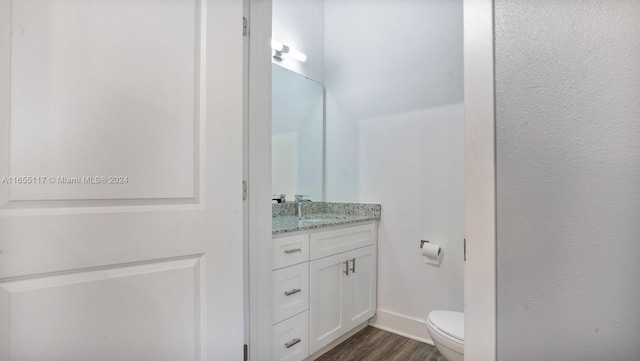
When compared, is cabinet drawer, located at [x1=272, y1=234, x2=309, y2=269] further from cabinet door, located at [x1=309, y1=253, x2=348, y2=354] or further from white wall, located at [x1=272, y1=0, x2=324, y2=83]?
white wall, located at [x1=272, y1=0, x2=324, y2=83]

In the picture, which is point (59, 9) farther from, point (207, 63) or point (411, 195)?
point (411, 195)

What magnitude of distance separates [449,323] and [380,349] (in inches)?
26.9

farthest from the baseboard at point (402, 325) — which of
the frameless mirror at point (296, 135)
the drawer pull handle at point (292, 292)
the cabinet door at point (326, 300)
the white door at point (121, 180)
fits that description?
the white door at point (121, 180)

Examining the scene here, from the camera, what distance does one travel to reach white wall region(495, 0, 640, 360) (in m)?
0.55

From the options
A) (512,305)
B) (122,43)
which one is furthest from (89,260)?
(512,305)

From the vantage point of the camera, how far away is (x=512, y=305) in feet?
2.23

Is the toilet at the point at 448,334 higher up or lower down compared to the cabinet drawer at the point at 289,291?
lower down

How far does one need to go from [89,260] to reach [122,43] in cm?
67

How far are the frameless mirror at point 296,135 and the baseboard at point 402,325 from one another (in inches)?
42.9

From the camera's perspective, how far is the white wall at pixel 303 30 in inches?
90.1

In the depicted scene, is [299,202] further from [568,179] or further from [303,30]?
[568,179]

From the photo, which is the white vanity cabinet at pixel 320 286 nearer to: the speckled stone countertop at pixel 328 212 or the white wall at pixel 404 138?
the speckled stone countertop at pixel 328 212

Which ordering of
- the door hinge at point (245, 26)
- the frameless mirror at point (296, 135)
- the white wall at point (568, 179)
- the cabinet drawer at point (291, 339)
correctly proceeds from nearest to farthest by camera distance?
1. the white wall at point (568, 179)
2. the door hinge at point (245, 26)
3. the cabinet drawer at point (291, 339)
4. the frameless mirror at point (296, 135)

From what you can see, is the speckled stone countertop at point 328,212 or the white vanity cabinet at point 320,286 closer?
the white vanity cabinet at point 320,286
